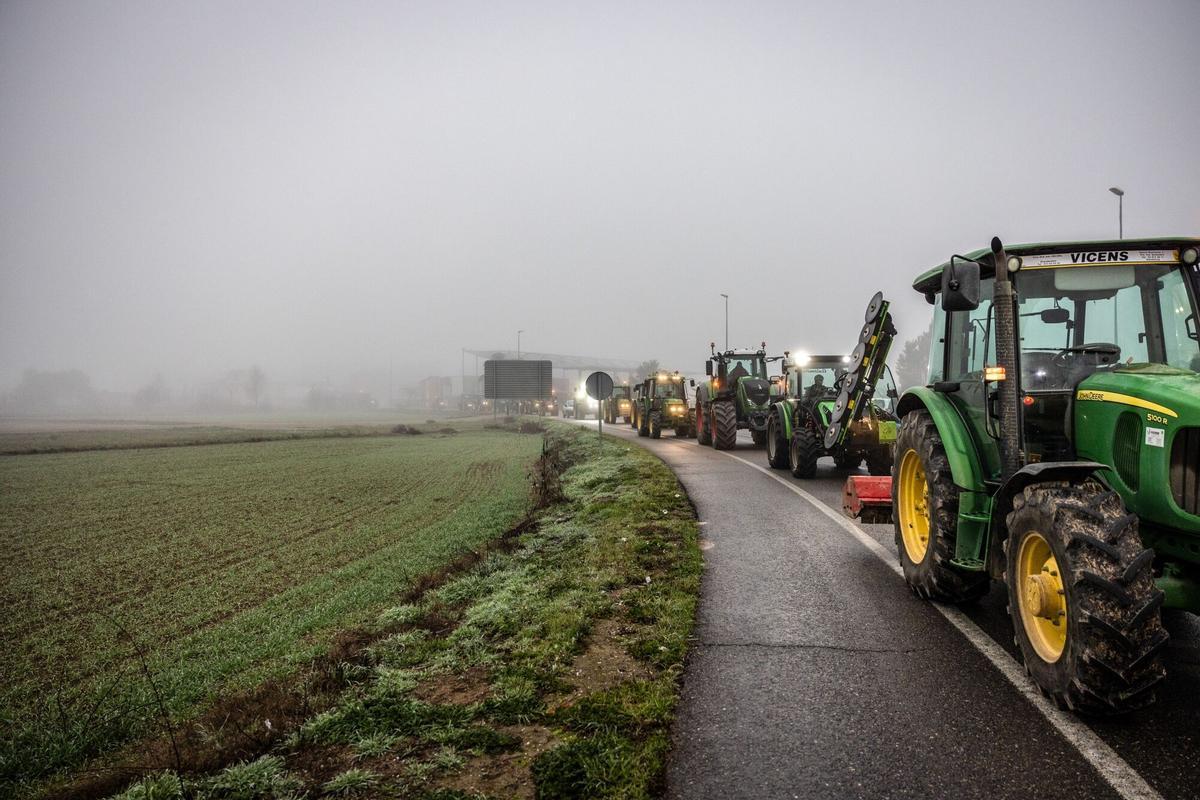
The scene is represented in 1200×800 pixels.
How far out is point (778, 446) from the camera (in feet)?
45.2

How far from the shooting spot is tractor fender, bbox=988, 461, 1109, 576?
3.55 meters

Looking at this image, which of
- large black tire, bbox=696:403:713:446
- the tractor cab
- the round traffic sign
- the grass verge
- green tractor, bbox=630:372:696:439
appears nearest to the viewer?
the grass verge

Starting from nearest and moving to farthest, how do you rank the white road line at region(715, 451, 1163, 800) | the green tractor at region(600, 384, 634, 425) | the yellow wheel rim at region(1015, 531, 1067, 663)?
the white road line at region(715, 451, 1163, 800)
the yellow wheel rim at region(1015, 531, 1067, 663)
the green tractor at region(600, 384, 634, 425)

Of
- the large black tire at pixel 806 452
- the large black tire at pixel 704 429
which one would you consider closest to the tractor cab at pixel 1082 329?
the large black tire at pixel 806 452

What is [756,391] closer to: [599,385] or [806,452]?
[599,385]

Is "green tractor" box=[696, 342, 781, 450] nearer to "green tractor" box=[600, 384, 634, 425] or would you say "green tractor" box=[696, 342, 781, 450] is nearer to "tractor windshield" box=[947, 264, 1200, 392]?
"tractor windshield" box=[947, 264, 1200, 392]

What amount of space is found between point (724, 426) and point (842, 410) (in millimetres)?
8945

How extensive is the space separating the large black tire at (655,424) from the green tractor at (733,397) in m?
4.38

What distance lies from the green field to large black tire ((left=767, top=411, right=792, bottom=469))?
5.51 m

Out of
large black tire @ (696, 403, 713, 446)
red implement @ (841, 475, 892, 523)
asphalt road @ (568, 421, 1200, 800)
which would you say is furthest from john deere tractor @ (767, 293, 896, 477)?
large black tire @ (696, 403, 713, 446)

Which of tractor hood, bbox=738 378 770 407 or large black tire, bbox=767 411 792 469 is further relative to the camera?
tractor hood, bbox=738 378 770 407

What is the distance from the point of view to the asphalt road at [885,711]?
2.79 metres

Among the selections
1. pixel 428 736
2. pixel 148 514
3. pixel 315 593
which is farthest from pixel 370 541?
pixel 428 736

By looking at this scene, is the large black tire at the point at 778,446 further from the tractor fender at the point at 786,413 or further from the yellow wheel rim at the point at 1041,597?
the yellow wheel rim at the point at 1041,597
